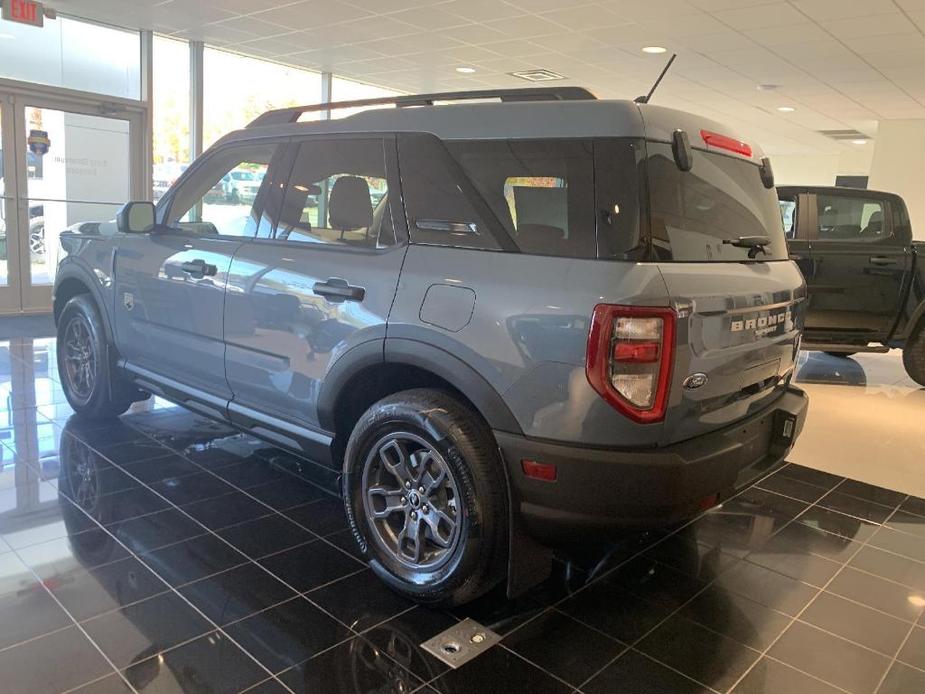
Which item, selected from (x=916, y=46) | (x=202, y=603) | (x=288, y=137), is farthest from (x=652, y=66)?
(x=202, y=603)

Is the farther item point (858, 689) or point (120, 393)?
point (120, 393)

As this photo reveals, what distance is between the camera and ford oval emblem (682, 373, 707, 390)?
208 cm

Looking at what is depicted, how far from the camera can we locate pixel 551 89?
93.5 inches

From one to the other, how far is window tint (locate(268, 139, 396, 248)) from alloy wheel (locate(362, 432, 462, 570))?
28.7 inches

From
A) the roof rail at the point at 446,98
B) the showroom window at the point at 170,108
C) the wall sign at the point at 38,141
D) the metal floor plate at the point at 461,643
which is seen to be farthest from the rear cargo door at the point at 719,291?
the wall sign at the point at 38,141

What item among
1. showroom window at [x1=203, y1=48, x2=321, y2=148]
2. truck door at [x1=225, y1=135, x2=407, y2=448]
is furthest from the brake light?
showroom window at [x1=203, y1=48, x2=321, y2=148]

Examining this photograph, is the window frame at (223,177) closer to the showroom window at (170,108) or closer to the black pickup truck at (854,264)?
the black pickup truck at (854,264)

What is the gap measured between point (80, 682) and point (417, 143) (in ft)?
6.37

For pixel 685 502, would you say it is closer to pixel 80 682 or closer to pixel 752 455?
pixel 752 455

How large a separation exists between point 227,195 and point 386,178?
112cm

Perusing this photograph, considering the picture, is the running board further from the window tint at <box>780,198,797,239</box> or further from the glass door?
the glass door

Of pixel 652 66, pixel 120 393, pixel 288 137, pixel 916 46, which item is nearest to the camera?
pixel 288 137

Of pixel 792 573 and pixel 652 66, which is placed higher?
pixel 652 66

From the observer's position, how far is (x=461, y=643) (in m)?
2.31
